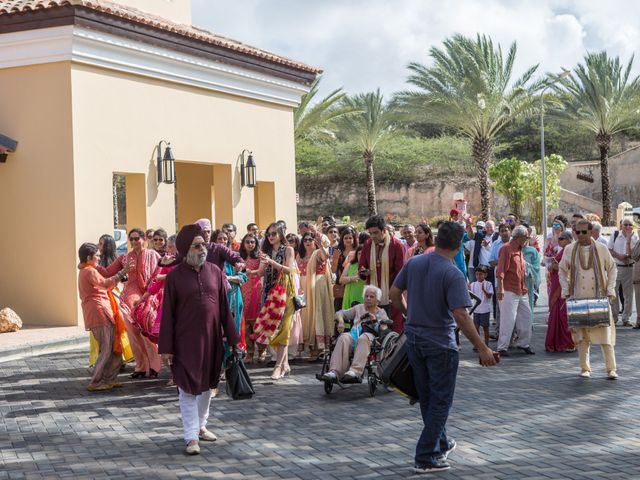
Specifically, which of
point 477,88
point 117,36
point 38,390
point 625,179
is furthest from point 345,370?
point 625,179

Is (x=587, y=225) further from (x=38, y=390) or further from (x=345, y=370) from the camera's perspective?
(x=38, y=390)

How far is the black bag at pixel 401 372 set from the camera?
6.92 meters

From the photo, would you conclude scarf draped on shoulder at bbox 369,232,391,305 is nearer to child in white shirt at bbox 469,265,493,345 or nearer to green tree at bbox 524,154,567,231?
child in white shirt at bbox 469,265,493,345

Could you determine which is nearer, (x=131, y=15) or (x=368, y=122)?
(x=131, y=15)

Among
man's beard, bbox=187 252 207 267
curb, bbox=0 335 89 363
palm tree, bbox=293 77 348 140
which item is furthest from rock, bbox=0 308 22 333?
palm tree, bbox=293 77 348 140

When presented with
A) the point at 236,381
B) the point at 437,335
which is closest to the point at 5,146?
the point at 236,381

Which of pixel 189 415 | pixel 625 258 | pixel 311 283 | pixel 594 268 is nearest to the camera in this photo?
pixel 189 415

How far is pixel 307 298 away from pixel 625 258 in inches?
251

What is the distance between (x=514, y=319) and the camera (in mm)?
12242

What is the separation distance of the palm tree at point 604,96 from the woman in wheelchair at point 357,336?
30889 mm

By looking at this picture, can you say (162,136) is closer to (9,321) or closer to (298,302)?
(9,321)

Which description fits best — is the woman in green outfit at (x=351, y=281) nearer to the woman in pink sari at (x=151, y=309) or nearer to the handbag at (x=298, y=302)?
the handbag at (x=298, y=302)

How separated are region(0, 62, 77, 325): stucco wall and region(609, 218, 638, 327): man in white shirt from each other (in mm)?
9259

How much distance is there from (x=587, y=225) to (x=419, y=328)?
4.47 meters
